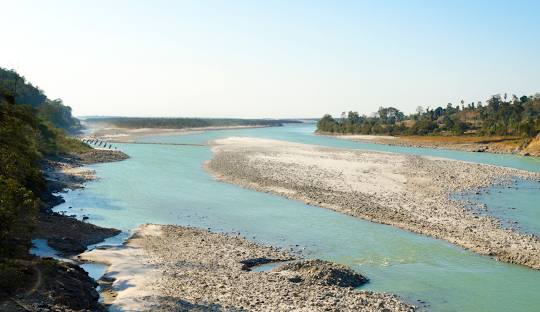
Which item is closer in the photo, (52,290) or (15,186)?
(15,186)

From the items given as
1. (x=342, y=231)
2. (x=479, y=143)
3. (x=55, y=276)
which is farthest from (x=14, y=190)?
(x=479, y=143)

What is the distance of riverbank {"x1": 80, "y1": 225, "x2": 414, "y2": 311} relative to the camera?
59.6ft

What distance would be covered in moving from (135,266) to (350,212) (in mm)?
19173

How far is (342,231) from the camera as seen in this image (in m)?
31.7

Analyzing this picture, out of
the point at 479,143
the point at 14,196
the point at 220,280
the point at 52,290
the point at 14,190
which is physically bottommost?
the point at 220,280

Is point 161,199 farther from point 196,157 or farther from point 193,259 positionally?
point 196,157

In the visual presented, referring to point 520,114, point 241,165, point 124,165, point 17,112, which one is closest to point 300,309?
point 17,112

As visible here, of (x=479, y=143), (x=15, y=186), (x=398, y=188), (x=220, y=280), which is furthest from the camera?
(x=479, y=143)

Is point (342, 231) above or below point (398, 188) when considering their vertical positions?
below

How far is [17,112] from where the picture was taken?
24.6 metres

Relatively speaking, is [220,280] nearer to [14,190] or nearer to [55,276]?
[55,276]

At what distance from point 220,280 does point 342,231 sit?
42.6 ft

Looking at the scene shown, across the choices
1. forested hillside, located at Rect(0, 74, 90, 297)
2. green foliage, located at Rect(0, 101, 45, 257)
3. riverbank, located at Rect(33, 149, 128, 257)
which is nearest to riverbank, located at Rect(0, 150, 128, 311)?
riverbank, located at Rect(33, 149, 128, 257)

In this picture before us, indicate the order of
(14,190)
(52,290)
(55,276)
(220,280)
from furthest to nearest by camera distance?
(220,280) → (55,276) → (52,290) → (14,190)
